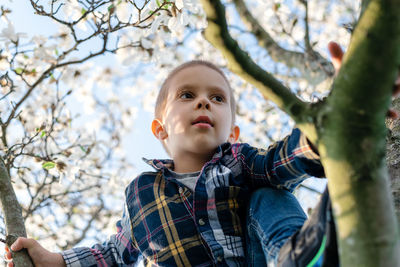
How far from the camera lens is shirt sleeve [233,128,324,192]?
1063 millimetres

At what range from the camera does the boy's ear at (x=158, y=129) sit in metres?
1.95

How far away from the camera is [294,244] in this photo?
975 millimetres

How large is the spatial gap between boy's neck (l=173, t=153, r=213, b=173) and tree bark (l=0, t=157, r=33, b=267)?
2.32ft

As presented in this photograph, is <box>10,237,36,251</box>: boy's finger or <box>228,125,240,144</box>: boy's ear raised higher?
<box>228,125,240,144</box>: boy's ear

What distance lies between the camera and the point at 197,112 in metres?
1.63

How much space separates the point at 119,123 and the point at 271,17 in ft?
9.52

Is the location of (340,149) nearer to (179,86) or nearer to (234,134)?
(179,86)

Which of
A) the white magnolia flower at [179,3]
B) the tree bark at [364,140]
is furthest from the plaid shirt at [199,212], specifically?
the white magnolia flower at [179,3]

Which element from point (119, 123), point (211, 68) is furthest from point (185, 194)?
point (119, 123)

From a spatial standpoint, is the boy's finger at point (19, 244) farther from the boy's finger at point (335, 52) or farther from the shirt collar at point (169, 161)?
the boy's finger at point (335, 52)

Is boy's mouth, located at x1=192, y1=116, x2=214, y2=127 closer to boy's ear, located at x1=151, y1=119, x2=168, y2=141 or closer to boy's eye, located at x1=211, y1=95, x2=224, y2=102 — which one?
boy's eye, located at x1=211, y1=95, x2=224, y2=102

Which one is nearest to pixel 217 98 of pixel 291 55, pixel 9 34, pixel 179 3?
pixel 179 3

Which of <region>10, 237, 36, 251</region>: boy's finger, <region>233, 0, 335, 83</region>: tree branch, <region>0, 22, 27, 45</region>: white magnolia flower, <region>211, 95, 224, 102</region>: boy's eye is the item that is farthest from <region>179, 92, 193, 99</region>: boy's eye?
<region>0, 22, 27, 45</region>: white magnolia flower

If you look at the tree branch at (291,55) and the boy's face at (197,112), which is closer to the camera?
the boy's face at (197,112)
